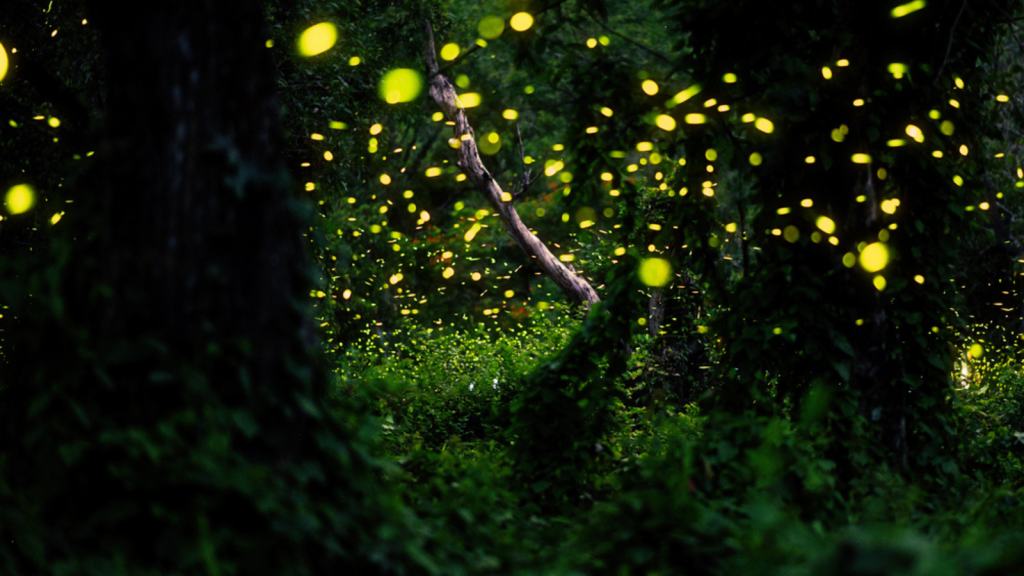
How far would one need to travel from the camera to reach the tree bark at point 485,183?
8.87m

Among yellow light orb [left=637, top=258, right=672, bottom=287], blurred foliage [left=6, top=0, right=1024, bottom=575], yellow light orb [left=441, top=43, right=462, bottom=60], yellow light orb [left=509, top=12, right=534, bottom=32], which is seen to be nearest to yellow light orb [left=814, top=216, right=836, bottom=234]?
blurred foliage [left=6, top=0, right=1024, bottom=575]

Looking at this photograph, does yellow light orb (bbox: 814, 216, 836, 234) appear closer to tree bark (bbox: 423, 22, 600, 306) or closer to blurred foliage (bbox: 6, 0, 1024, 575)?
blurred foliage (bbox: 6, 0, 1024, 575)

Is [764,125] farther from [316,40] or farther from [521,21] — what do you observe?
[316,40]

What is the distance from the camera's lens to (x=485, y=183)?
9125 millimetres

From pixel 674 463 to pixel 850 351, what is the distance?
143 centimetres

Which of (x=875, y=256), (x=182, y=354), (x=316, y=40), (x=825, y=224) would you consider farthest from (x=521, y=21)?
(x=182, y=354)

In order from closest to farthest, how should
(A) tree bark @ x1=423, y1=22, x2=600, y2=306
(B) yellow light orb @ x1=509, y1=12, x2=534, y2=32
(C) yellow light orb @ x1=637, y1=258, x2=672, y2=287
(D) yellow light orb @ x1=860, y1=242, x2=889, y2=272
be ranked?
(D) yellow light orb @ x1=860, y1=242, x2=889, y2=272 < (B) yellow light orb @ x1=509, y1=12, x2=534, y2=32 < (C) yellow light orb @ x1=637, y1=258, x2=672, y2=287 < (A) tree bark @ x1=423, y1=22, x2=600, y2=306

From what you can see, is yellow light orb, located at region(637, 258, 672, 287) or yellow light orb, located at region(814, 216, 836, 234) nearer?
yellow light orb, located at region(814, 216, 836, 234)

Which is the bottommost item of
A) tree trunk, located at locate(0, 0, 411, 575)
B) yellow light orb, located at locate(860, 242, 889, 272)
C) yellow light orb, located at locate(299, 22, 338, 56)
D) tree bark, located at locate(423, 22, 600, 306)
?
tree trunk, located at locate(0, 0, 411, 575)

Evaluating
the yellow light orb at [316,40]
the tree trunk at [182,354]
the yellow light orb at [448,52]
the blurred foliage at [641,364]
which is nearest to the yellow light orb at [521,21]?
the blurred foliage at [641,364]

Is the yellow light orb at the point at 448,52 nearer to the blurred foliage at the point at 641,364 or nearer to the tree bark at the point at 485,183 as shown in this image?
the blurred foliage at the point at 641,364

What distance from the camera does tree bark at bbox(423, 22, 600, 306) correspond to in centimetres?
887

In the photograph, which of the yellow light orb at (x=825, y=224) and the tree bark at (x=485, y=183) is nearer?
the yellow light orb at (x=825, y=224)

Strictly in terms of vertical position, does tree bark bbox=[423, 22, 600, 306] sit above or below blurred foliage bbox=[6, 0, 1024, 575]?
above
